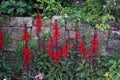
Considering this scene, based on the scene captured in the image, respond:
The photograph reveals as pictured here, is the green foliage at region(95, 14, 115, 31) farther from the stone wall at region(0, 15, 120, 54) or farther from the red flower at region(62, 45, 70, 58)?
the red flower at region(62, 45, 70, 58)

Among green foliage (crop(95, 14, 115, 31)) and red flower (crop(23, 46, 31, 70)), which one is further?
green foliage (crop(95, 14, 115, 31))

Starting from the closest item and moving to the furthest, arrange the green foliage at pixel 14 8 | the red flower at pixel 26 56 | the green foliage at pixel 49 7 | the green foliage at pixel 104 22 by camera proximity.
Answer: the red flower at pixel 26 56 → the green foliage at pixel 104 22 → the green foliage at pixel 14 8 → the green foliage at pixel 49 7

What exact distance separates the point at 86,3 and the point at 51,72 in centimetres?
157

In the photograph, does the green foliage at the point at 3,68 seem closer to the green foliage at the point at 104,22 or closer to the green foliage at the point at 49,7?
the green foliage at the point at 49,7

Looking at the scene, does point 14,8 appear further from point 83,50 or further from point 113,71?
point 113,71

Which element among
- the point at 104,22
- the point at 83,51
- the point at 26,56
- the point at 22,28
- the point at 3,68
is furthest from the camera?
the point at 22,28

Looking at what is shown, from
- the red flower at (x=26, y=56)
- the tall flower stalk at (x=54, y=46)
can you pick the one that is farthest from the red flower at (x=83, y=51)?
the red flower at (x=26, y=56)

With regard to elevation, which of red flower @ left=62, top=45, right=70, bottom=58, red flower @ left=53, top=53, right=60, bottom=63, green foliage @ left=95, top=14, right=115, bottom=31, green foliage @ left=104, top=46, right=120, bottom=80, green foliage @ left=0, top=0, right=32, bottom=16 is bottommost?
green foliage @ left=104, top=46, right=120, bottom=80

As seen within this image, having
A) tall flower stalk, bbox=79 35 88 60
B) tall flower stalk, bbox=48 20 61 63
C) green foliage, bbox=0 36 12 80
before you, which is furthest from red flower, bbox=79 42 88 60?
green foliage, bbox=0 36 12 80

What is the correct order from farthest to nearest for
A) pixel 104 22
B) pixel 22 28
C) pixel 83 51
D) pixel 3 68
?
pixel 22 28 → pixel 104 22 → pixel 3 68 → pixel 83 51

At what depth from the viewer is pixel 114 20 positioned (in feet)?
16.6

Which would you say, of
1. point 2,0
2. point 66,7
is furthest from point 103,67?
point 2,0

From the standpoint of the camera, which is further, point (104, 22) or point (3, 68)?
point (104, 22)

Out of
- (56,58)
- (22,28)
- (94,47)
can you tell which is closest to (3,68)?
(56,58)
